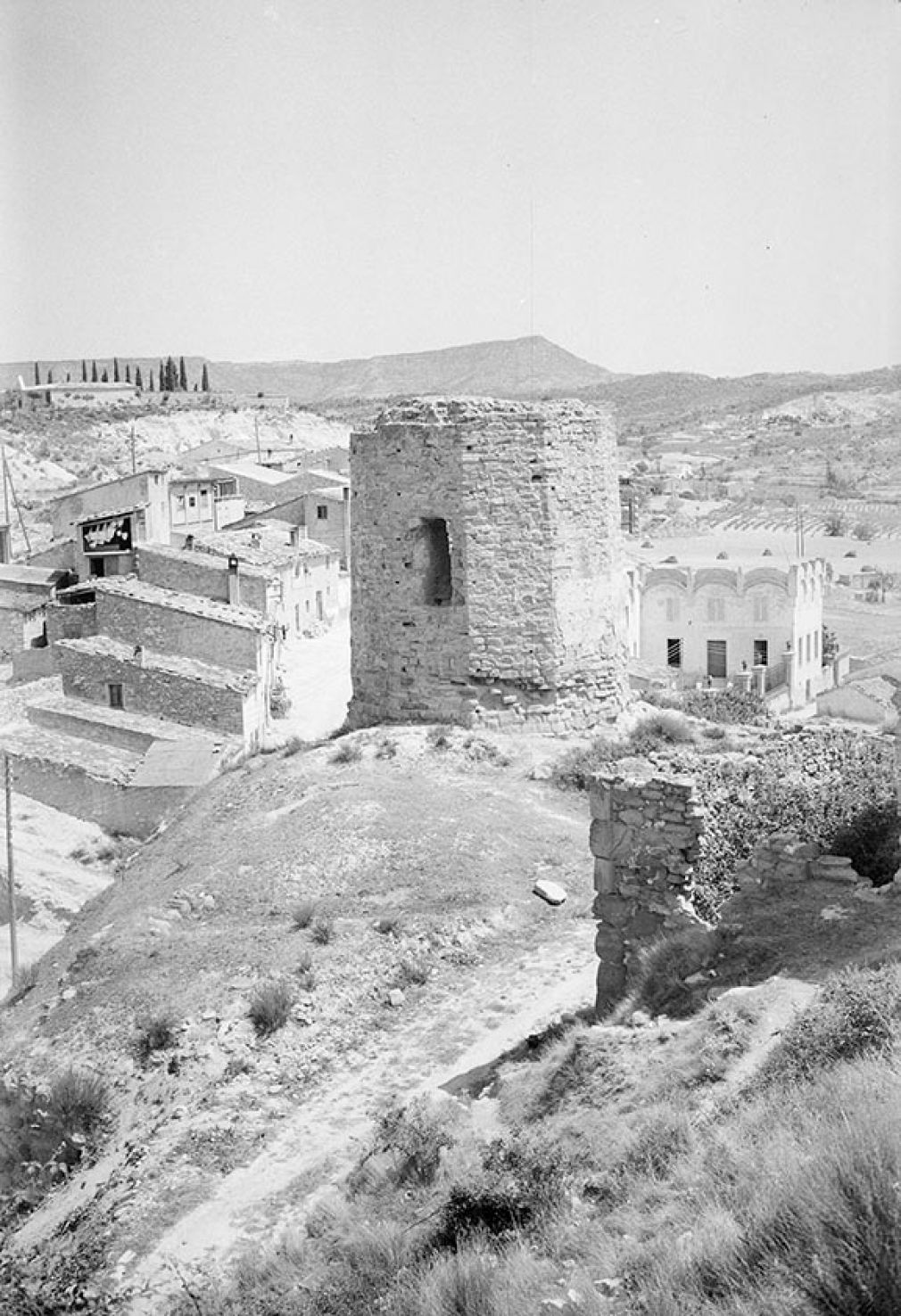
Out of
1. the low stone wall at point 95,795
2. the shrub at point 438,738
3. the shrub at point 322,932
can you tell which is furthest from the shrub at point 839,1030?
the low stone wall at point 95,795

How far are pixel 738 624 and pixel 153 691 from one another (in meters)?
13.3

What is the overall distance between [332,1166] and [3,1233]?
6.04 feet

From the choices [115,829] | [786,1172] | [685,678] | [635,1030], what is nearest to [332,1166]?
[635,1030]

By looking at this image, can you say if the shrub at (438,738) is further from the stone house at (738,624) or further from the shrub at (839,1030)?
the stone house at (738,624)

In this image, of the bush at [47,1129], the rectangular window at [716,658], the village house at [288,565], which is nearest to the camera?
the bush at [47,1129]

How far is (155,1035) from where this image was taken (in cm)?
829

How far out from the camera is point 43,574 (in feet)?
91.8

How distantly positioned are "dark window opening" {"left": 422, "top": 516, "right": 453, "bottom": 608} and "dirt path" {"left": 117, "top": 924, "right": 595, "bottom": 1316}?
4.64 metres

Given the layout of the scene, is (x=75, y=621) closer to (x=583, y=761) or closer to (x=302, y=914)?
(x=583, y=761)

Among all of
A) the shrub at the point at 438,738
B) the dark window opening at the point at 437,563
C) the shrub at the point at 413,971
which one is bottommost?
the shrub at the point at 413,971

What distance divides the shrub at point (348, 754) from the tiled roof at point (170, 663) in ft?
29.7

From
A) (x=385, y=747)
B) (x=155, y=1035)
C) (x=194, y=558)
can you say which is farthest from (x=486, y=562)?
(x=194, y=558)

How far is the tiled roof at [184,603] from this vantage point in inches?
923

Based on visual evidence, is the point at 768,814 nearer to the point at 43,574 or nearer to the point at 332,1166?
the point at 332,1166
